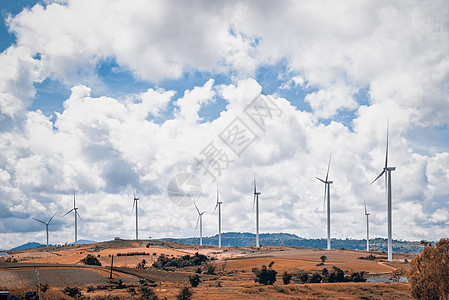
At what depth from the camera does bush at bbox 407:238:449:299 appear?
55.0 m

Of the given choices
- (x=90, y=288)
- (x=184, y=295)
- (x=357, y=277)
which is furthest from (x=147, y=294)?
(x=357, y=277)

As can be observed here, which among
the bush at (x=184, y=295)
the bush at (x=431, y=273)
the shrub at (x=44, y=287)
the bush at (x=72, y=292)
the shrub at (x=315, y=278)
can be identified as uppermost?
the bush at (x=431, y=273)

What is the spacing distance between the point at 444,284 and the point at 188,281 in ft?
152

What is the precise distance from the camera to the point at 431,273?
184 ft

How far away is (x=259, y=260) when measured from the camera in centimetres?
12181

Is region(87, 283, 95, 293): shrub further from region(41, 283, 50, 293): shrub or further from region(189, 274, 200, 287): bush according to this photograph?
region(189, 274, 200, 287): bush

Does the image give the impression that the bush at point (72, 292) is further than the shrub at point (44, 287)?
Yes

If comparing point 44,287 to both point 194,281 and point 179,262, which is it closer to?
point 194,281

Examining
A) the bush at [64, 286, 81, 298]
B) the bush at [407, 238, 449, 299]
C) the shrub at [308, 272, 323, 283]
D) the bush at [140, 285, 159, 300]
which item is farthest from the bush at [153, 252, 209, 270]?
the bush at [407, 238, 449, 299]

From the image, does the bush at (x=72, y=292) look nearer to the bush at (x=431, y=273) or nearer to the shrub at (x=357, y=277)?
the bush at (x=431, y=273)

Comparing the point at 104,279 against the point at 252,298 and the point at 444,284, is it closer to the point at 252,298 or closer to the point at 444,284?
the point at 252,298

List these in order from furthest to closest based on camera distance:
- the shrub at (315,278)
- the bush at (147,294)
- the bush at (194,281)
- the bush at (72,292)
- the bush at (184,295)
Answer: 1. the shrub at (315,278)
2. the bush at (194,281)
3. the bush at (184,295)
4. the bush at (147,294)
5. the bush at (72,292)

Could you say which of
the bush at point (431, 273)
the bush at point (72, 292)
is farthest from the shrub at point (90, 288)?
the bush at point (431, 273)

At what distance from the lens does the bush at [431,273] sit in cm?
5503
